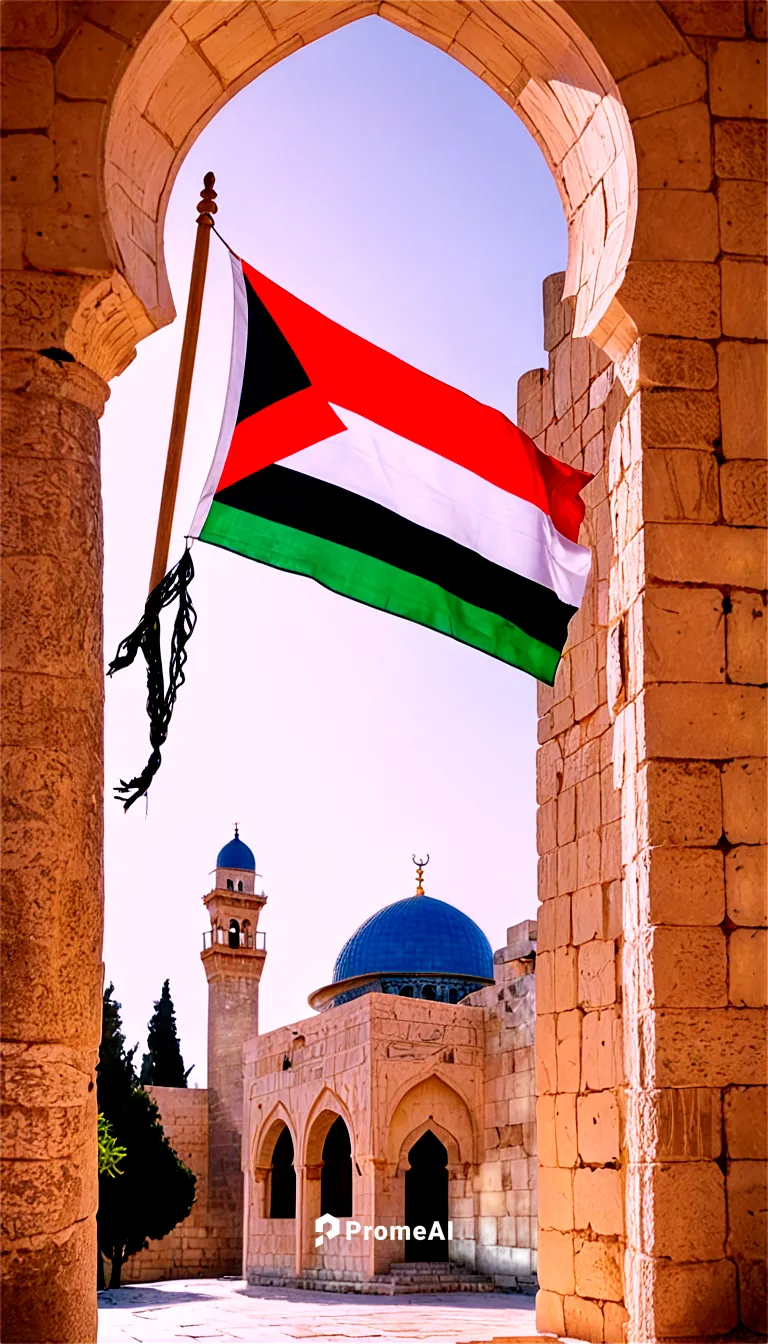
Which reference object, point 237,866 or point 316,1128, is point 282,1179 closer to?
point 316,1128

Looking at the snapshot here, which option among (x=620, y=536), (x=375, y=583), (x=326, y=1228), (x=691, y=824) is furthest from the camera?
(x=326, y=1228)

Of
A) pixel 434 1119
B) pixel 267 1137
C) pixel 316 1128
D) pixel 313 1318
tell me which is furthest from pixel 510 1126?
pixel 313 1318

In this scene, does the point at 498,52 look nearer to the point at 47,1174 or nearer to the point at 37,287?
the point at 37,287

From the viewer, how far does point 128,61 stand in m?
5.17

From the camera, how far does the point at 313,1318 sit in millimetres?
12734

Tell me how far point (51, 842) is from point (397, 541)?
82.9 inches

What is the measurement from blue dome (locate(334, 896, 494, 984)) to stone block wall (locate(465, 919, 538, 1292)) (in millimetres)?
7299

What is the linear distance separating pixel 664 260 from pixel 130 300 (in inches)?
77.4

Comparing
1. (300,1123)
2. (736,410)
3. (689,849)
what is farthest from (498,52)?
(300,1123)

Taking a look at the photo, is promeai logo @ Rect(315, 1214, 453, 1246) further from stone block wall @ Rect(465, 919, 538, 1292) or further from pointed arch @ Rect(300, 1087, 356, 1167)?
stone block wall @ Rect(465, 919, 538, 1292)

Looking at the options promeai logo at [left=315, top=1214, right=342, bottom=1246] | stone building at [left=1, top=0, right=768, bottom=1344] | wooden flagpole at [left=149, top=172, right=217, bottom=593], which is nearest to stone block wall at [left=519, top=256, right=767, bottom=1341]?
stone building at [left=1, top=0, right=768, bottom=1344]

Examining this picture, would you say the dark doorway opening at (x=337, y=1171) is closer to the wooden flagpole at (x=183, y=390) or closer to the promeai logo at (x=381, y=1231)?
the promeai logo at (x=381, y=1231)

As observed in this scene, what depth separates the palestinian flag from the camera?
19.0 feet

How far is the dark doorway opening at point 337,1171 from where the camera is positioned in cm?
2511
